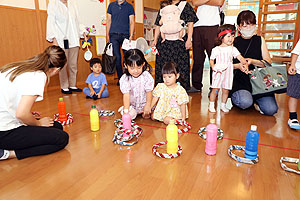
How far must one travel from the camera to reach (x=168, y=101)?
2096 millimetres

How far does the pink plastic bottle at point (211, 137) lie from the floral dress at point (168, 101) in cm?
61

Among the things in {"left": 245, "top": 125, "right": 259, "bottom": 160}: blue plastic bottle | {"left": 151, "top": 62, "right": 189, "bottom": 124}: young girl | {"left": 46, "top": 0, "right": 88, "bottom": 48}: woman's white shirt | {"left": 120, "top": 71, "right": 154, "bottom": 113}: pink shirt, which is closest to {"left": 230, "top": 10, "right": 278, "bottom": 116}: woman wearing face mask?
{"left": 151, "top": 62, "right": 189, "bottom": 124}: young girl

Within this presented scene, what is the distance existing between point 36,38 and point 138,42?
63.3 inches

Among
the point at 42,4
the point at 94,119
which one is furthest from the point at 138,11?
the point at 94,119

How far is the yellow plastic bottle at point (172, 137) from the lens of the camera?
1430mm

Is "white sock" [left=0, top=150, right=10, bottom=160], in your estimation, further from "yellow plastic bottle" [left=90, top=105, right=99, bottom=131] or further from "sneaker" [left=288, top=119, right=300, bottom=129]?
"sneaker" [left=288, top=119, right=300, bottom=129]

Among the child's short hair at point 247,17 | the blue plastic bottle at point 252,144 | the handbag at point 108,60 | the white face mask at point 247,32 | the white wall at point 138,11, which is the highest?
the white wall at point 138,11

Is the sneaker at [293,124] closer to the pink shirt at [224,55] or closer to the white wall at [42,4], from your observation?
the pink shirt at [224,55]

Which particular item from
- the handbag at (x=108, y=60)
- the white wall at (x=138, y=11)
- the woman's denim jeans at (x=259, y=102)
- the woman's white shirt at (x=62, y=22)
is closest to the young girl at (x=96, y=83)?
the handbag at (x=108, y=60)

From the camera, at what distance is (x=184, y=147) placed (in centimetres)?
160

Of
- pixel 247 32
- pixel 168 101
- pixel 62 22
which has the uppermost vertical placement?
pixel 62 22

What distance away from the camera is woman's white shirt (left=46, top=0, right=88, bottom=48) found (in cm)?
315

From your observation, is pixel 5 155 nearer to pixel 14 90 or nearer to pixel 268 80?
pixel 14 90

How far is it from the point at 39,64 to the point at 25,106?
0.26 m
